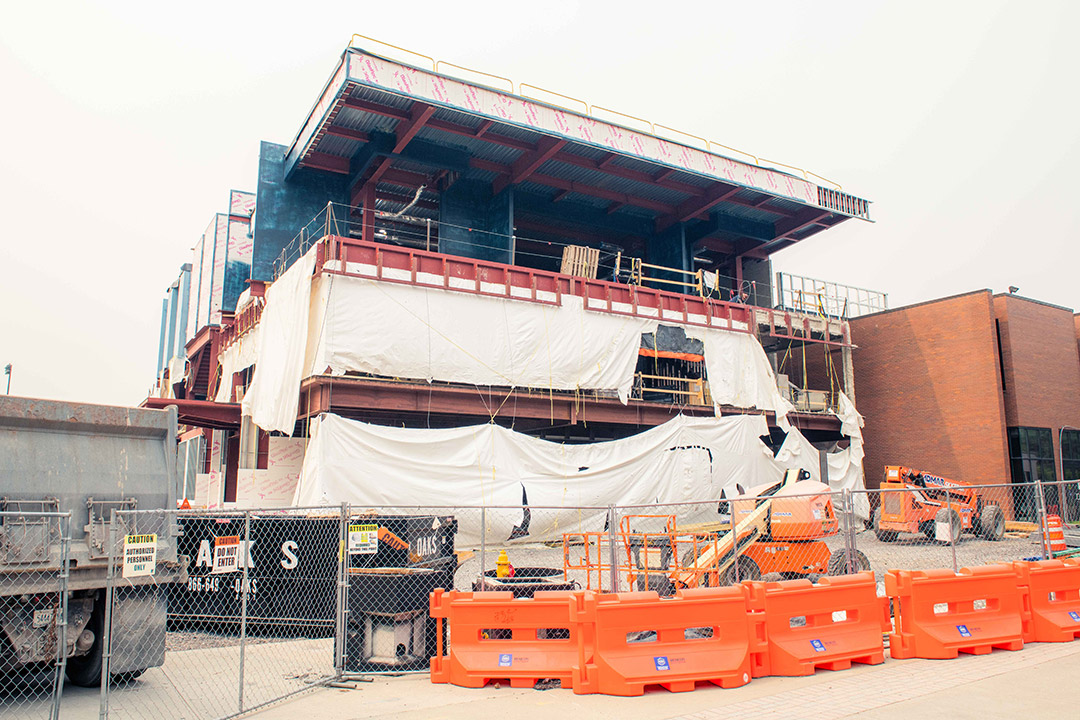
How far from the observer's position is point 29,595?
6.66 meters

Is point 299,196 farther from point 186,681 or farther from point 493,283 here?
point 186,681

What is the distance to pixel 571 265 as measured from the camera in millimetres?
26656

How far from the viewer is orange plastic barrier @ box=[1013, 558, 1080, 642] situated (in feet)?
29.1

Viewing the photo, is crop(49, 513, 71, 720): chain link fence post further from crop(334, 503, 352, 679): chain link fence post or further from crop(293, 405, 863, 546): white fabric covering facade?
crop(293, 405, 863, 546): white fabric covering facade

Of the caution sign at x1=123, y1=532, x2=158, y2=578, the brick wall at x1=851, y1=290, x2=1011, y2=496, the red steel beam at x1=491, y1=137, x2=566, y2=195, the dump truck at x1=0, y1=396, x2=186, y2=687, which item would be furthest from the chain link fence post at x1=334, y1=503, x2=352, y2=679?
the brick wall at x1=851, y1=290, x2=1011, y2=496

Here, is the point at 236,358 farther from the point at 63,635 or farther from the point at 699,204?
the point at 63,635

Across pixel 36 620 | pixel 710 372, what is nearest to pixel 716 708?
pixel 36 620

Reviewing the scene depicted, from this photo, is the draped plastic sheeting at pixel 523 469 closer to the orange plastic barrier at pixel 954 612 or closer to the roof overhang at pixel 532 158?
the orange plastic barrier at pixel 954 612

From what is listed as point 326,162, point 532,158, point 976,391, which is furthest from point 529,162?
point 976,391

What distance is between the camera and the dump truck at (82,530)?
21.4 ft

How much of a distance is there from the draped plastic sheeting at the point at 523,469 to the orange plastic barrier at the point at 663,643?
932 cm

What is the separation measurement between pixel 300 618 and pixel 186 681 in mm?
2004

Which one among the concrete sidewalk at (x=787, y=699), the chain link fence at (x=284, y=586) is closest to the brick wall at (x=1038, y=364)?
the chain link fence at (x=284, y=586)

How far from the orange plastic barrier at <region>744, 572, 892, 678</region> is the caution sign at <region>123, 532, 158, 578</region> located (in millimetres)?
5602
